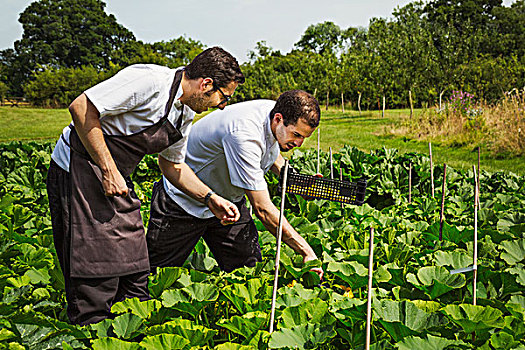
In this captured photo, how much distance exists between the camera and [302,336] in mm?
1803

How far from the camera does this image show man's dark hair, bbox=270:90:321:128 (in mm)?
2477

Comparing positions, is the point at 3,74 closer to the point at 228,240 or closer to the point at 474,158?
the point at 474,158

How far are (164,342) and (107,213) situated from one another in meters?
0.66

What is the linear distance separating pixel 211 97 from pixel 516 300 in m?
1.61

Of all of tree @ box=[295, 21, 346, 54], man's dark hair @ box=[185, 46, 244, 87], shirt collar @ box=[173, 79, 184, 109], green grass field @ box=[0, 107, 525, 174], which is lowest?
green grass field @ box=[0, 107, 525, 174]

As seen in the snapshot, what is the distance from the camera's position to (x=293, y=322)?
1906 mm

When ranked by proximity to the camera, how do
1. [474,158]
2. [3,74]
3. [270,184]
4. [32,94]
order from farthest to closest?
[3,74]
[32,94]
[474,158]
[270,184]

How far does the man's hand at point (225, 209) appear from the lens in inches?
93.5

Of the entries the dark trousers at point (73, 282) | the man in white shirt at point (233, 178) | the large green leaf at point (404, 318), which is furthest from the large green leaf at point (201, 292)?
the large green leaf at point (404, 318)

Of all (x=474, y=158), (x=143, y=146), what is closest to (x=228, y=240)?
(x=143, y=146)

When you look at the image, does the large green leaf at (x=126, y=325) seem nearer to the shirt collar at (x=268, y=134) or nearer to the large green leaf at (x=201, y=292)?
the large green leaf at (x=201, y=292)

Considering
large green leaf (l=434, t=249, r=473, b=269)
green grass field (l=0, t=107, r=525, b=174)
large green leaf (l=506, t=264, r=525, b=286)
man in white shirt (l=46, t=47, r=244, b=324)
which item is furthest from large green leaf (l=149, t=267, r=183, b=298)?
green grass field (l=0, t=107, r=525, b=174)

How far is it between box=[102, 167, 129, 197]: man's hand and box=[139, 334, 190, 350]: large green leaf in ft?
2.12

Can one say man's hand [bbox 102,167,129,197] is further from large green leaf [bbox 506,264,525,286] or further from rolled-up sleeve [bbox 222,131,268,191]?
large green leaf [bbox 506,264,525,286]
